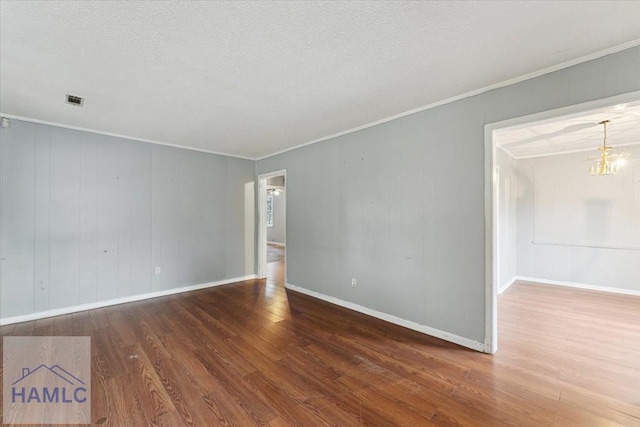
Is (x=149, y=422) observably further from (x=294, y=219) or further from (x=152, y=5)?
(x=294, y=219)

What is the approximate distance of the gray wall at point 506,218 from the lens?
458 centimetres

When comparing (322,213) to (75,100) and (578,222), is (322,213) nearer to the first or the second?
(75,100)

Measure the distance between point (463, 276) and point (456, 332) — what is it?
1.95 ft

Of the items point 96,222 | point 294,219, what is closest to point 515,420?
point 294,219

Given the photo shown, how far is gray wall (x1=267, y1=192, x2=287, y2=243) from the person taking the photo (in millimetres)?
12086

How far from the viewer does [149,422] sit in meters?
1.66

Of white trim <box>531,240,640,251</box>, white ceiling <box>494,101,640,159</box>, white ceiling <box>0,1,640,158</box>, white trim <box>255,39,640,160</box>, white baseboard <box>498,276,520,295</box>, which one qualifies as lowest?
white baseboard <box>498,276,520,295</box>

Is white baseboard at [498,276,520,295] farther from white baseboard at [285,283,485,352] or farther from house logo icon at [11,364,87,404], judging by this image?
house logo icon at [11,364,87,404]

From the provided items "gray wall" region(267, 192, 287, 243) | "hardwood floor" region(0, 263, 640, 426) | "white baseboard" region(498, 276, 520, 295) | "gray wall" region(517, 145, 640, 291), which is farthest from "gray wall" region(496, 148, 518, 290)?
"gray wall" region(267, 192, 287, 243)

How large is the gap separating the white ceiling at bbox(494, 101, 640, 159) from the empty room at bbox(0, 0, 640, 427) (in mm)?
76

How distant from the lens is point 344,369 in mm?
2254

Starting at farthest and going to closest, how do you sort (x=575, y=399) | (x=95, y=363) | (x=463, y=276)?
(x=463, y=276), (x=95, y=363), (x=575, y=399)
